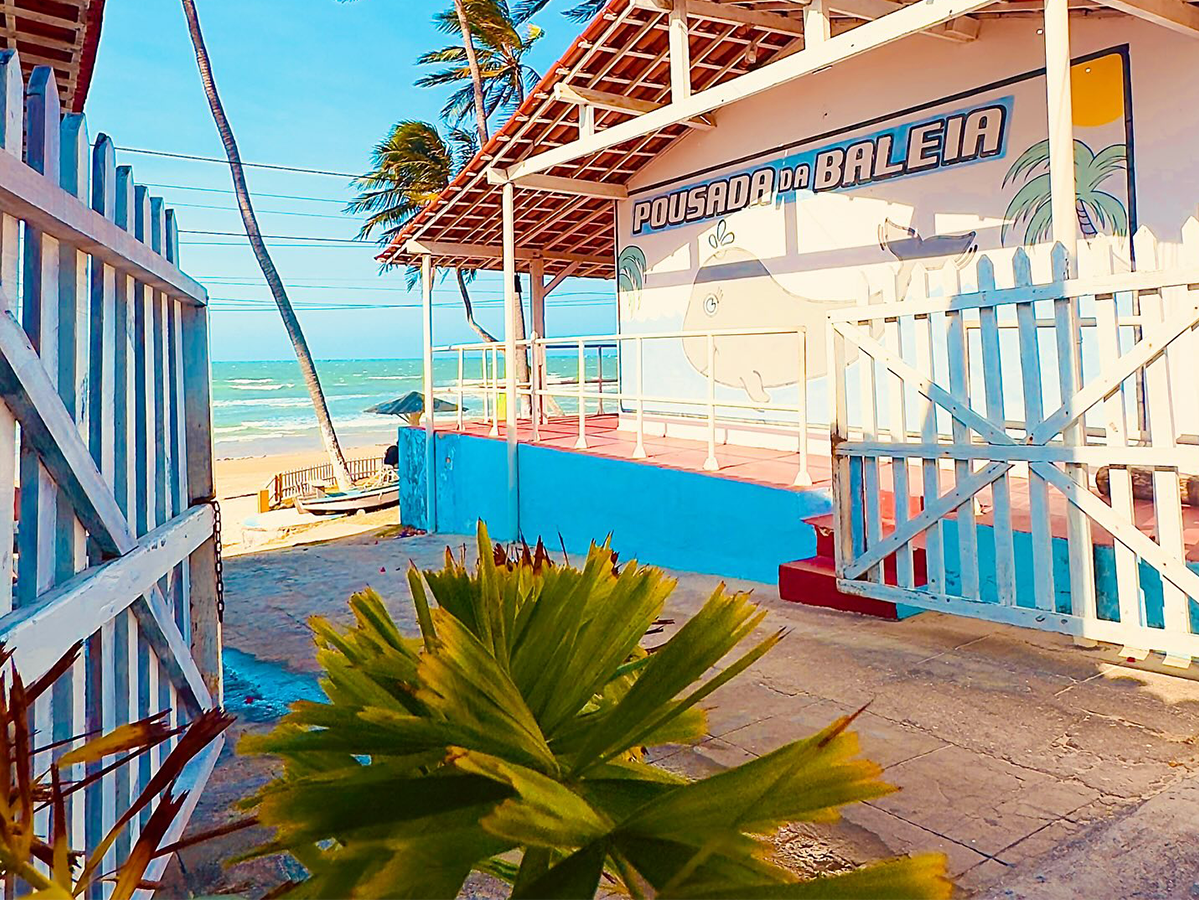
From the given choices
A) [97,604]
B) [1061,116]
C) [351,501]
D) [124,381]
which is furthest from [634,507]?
[351,501]

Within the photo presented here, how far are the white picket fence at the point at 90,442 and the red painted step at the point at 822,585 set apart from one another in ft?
12.8

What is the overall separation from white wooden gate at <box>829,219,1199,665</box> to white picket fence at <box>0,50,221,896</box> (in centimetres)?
324

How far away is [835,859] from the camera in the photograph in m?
2.54

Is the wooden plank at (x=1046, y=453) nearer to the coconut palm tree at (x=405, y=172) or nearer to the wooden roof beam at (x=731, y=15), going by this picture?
the wooden roof beam at (x=731, y=15)

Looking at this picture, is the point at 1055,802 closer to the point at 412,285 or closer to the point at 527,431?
the point at 527,431

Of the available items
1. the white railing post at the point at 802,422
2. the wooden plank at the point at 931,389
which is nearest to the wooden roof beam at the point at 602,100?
the white railing post at the point at 802,422

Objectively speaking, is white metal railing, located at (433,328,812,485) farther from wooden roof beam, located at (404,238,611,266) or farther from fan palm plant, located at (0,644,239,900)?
fan palm plant, located at (0,644,239,900)

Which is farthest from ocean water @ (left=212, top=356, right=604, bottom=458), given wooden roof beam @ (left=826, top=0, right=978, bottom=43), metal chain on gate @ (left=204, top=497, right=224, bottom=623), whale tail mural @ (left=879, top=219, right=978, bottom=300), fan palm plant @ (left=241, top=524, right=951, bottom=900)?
fan palm plant @ (left=241, top=524, right=951, bottom=900)

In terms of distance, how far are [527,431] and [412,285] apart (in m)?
16.7

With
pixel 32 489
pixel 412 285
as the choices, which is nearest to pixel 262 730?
pixel 32 489

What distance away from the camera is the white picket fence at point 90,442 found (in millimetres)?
1676

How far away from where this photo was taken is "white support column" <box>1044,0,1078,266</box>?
411 centimetres

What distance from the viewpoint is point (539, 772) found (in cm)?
83

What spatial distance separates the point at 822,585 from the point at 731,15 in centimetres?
447
